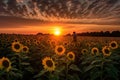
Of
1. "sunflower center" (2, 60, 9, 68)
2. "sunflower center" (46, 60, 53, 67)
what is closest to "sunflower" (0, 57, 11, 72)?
"sunflower center" (2, 60, 9, 68)

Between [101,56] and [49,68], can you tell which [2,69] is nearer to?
[49,68]

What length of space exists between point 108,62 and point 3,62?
3091 mm

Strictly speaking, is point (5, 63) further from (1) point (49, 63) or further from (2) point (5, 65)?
(1) point (49, 63)

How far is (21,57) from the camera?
31.7 feet

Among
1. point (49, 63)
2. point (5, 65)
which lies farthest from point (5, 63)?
point (49, 63)

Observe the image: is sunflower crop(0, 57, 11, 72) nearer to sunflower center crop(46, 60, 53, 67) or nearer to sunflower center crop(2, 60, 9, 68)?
sunflower center crop(2, 60, 9, 68)

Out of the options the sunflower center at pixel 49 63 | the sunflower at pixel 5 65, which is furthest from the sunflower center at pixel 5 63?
the sunflower center at pixel 49 63

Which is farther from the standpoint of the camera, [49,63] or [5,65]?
[49,63]

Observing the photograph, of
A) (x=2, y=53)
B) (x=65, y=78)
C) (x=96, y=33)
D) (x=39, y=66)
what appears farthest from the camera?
(x=96, y=33)

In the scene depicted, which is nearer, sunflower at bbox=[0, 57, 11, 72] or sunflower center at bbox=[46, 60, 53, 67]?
sunflower at bbox=[0, 57, 11, 72]

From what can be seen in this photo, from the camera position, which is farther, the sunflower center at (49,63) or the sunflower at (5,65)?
the sunflower center at (49,63)

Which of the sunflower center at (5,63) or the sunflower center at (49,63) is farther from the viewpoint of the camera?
the sunflower center at (49,63)

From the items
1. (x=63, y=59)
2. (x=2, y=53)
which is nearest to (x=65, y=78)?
(x=63, y=59)

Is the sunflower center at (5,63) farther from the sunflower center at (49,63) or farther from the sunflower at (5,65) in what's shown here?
the sunflower center at (49,63)
